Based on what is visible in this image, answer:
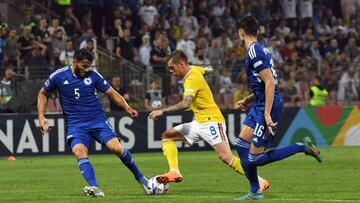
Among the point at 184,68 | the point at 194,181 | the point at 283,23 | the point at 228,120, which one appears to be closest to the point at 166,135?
the point at 184,68

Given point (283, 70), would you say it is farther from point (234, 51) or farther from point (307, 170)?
point (307, 170)

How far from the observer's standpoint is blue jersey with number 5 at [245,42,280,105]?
13.5m

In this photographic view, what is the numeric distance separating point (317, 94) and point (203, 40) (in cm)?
456

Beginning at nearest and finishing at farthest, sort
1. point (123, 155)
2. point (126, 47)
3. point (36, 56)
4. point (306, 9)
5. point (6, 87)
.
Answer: point (123, 155) → point (6, 87) → point (36, 56) → point (126, 47) → point (306, 9)

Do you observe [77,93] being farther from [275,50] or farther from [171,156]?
[275,50]

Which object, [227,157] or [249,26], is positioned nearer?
[249,26]

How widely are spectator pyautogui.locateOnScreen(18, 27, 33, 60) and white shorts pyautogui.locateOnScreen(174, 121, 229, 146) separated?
14.4m

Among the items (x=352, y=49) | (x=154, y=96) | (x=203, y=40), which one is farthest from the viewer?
(x=352, y=49)

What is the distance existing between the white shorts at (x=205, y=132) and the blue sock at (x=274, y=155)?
78.8 inches

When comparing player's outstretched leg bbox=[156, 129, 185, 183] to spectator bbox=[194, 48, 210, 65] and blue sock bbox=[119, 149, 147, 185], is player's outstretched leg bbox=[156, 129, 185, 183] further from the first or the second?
spectator bbox=[194, 48, 210, 65]

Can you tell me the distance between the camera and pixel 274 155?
13.8m

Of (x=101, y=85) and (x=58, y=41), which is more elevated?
(x=58, y=41)

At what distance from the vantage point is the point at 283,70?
32.1 meters

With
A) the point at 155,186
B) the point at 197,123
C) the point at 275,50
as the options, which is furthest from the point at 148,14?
the point at 155,186
